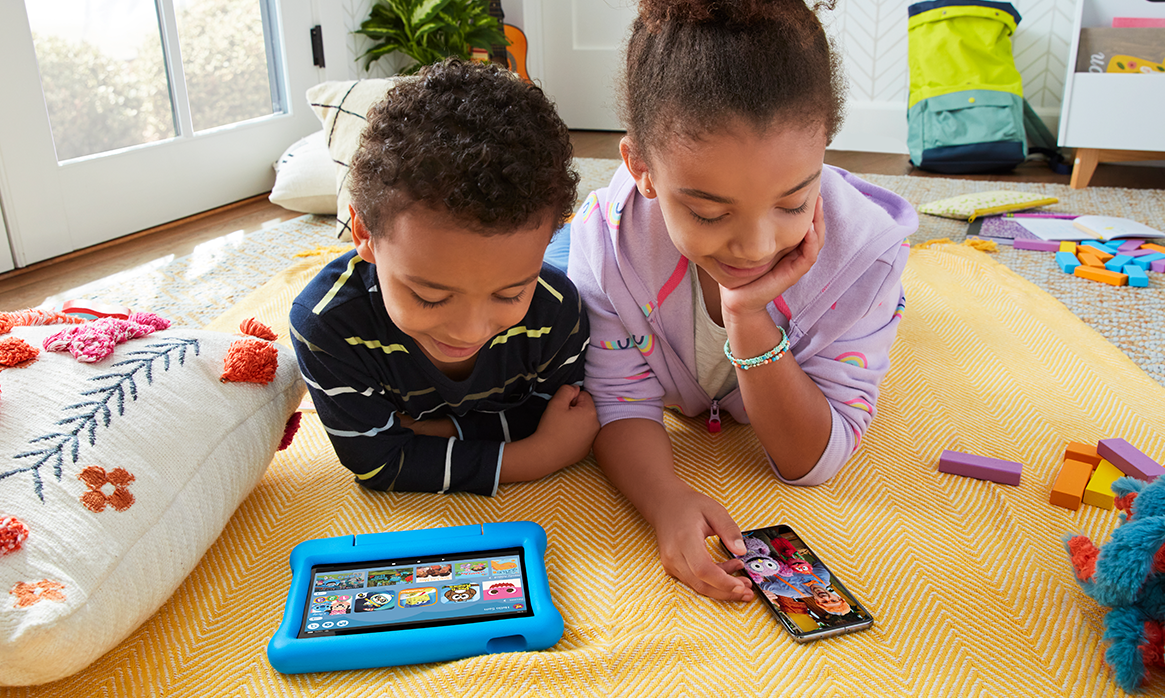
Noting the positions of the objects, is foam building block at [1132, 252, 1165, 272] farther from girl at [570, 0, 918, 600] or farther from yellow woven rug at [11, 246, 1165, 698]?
girl at [570, 0, 918, 600]

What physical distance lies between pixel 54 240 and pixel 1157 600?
2011mm

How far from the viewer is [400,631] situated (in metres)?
0.68

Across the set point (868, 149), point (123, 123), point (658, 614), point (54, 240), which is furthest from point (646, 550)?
point (868, 149)

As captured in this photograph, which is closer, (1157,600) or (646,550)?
(1157,600)

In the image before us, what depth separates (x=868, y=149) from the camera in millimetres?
3229

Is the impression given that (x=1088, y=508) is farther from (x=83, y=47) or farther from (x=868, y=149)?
(x=868, y=149)

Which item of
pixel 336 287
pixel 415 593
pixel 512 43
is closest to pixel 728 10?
pixel 336 287

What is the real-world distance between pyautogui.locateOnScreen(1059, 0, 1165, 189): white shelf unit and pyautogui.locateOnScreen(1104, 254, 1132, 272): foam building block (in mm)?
873

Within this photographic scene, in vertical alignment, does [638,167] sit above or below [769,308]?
above

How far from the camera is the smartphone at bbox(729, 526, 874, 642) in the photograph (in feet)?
2.31

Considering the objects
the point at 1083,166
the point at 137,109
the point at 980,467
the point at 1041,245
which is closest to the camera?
the point at 980,467

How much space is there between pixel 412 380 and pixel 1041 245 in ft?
4.86

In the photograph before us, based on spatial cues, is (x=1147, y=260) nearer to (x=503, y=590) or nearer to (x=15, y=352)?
(x=503, y=590)

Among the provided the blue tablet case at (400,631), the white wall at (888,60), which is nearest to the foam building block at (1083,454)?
the blue tablet case at (400,631)
